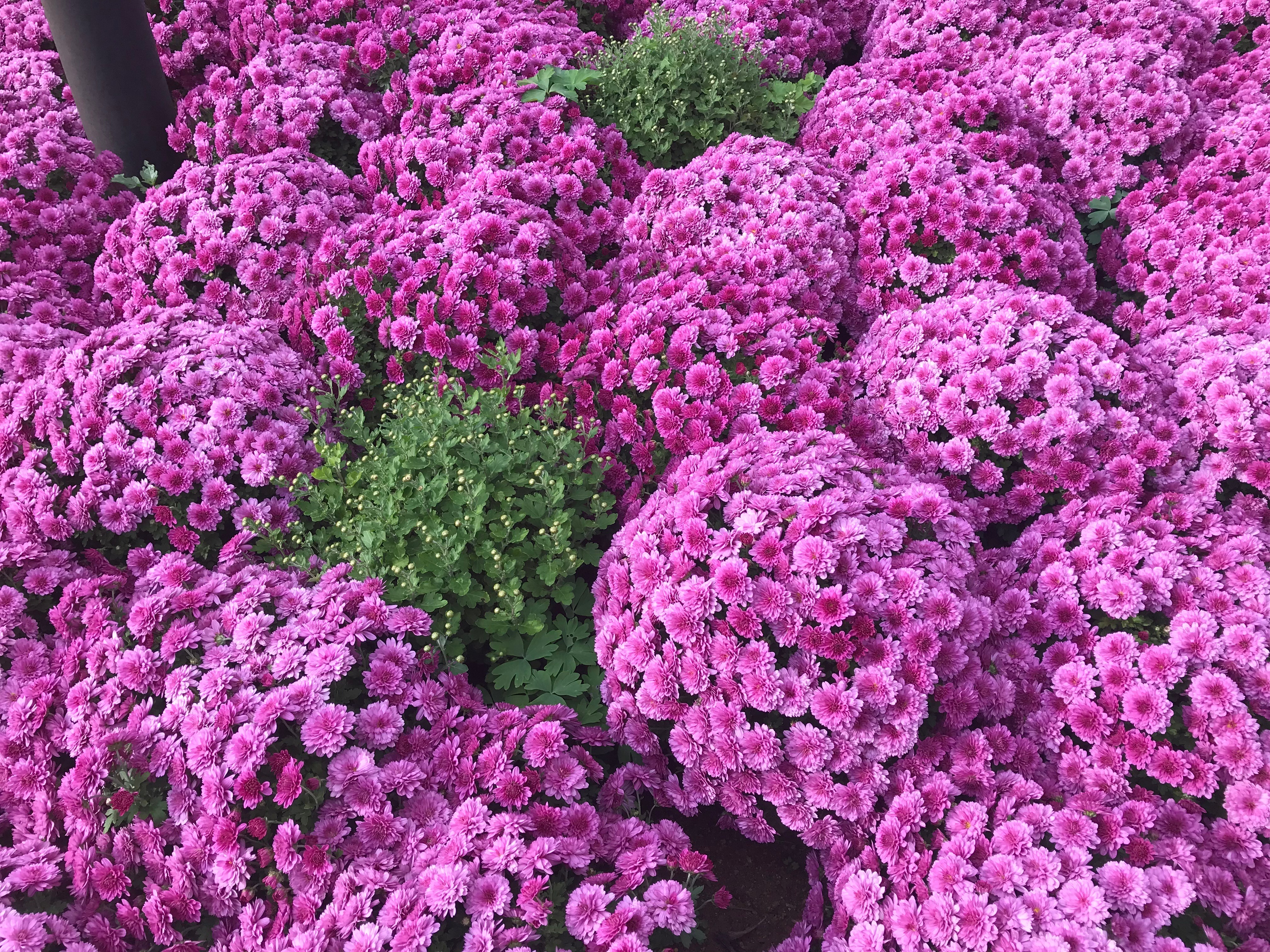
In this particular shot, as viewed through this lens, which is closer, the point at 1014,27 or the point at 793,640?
the point at 793,640

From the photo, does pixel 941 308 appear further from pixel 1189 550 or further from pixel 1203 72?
pixel 1203 72

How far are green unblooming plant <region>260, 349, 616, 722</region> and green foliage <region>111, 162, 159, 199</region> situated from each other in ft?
8.34

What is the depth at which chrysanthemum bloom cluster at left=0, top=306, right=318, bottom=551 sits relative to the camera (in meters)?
2.84

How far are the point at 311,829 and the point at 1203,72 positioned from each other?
20.5ft

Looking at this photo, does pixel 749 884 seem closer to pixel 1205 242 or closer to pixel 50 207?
pixel 1205 242

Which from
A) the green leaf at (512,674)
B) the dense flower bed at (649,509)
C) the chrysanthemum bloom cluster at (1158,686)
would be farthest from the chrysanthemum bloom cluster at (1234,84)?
the green leaf at (512,674)

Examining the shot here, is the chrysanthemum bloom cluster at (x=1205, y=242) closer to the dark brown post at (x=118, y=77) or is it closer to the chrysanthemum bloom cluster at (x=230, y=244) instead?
the chrysanthemum bloom cluster at (x=230, y=244)

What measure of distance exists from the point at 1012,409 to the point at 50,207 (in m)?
5.24

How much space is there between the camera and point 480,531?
111 inches

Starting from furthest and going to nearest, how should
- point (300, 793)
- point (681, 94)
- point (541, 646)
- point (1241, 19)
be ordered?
point (1241, 19) → point (681, 94) → point (541, 646) → point (300, 793)

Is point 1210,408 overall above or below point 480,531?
below

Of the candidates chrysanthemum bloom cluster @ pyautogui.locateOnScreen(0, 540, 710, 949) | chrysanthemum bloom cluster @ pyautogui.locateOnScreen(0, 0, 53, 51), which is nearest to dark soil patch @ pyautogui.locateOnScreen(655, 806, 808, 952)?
chrysanthemum bloom cluster @ pyautogui.locateOnScreen(0, 540, 710, 949)

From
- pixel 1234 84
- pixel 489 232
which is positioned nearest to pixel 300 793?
pixel 489 232

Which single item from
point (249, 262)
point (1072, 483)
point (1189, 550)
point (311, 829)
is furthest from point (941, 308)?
point (249, 262)
